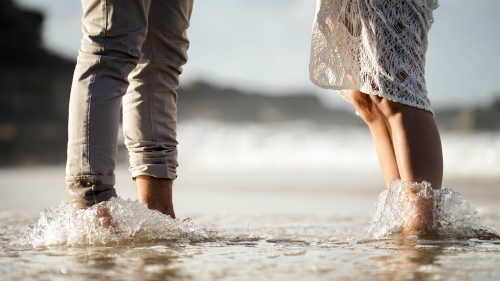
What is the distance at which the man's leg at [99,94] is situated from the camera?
1177 millimetres

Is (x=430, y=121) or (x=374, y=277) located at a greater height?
(x=430, y=121)

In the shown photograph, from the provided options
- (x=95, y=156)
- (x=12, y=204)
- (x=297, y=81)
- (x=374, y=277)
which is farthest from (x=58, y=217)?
(x=297, y=81)

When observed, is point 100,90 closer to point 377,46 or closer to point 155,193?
point 155,193

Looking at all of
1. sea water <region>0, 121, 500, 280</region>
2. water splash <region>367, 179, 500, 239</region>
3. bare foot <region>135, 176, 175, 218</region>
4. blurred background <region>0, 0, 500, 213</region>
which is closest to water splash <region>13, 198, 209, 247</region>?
sea water <region>0, 121, 500, 280</region>

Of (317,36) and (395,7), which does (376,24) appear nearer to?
(395,7)

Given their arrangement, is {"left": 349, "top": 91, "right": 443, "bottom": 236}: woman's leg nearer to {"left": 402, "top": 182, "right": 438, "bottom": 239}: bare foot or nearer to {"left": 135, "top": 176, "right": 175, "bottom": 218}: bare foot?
{"left": 402, "top": 182, "right": 438, "bottom": 239}: bare foot

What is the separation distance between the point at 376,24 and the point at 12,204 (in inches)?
77.5

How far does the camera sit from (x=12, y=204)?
8.73ft

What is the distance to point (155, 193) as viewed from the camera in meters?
1.39

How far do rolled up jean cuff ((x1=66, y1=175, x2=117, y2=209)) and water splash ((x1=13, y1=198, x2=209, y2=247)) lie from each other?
1cm

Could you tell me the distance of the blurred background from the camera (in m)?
7.96

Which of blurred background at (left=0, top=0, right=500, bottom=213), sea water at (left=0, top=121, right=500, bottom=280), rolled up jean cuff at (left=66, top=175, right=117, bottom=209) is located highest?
blurred background at (left=0, top=0, right=500, bottom=213)

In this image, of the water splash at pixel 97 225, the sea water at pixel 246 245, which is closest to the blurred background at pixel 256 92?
the sea water at pixel 246 245

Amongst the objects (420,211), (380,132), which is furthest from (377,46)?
(420,211)
